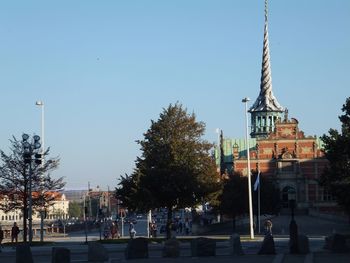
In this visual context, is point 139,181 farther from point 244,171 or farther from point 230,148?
point 230,148

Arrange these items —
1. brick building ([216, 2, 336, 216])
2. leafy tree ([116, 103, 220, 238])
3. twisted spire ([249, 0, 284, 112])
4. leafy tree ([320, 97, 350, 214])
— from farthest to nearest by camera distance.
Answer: twisted spire ([249, 0, 284, 112]) < brick building ([216, 2, 336, 216]) < leafy tree ([116, 103, 220, 238]) < leafy tree ([320, 97, 350, 214])

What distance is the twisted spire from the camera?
5038 inches

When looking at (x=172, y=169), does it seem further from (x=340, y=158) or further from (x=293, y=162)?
(x=293, y=162)

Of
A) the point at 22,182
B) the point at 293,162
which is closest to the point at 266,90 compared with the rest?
Answer: the point at 293,162

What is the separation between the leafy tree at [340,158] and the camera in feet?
113

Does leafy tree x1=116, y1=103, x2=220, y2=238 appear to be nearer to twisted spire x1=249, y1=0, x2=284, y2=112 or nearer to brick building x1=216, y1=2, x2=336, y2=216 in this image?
brick building x1=216, y1=2, x2=336, y2=216

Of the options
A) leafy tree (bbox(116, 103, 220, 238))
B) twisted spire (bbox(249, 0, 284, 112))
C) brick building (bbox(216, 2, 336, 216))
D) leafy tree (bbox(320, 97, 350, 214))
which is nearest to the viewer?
leafy tree (bbox(320, 97, 350, 214))

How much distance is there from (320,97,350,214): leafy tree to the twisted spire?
295 ft

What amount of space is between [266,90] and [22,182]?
87.8 m

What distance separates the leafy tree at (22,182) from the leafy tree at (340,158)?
2134 cm

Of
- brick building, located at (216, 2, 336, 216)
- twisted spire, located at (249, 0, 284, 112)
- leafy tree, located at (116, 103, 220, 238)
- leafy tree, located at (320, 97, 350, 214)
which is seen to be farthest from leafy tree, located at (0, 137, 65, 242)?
twisted spire, located at (249, 0, 284, 112)

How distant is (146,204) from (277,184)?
59.9 metres

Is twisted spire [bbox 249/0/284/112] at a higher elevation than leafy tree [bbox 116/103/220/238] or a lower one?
higher

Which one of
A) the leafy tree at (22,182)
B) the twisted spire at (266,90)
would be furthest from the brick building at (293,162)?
the leafy tree at (22,182)
